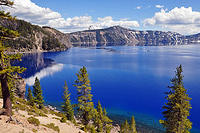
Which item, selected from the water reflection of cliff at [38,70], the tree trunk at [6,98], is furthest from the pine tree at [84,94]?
the water reflection of cliff at [38,70]

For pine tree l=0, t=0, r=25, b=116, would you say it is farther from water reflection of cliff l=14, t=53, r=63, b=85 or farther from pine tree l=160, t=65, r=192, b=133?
water reflection of cliff l=14, t=53, r=63, b=85

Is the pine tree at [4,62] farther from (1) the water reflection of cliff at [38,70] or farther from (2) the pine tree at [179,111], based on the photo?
(1) the water reflection of cliff at [38,70]

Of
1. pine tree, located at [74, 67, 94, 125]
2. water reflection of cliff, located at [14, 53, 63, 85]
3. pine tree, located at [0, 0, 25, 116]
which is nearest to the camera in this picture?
pine tree, located at [0, 0, 25, 116]

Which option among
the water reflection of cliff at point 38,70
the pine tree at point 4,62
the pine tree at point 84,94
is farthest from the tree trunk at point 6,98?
the water reflection of cliff at point 38,70

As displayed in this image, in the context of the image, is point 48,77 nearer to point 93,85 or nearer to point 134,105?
point 93,85

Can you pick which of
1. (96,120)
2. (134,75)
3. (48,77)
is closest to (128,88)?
(134,75)

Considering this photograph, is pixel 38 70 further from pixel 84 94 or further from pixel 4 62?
pixel 4 62

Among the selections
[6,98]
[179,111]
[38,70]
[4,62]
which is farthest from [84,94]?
[38,70]

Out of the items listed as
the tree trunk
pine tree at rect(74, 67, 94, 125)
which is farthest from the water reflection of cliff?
the tree trunk

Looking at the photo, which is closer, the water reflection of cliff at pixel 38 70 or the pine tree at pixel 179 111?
the pine tree at pixel 179 111

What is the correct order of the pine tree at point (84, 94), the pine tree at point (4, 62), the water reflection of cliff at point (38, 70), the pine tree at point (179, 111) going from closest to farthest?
the pine tree at point (4, 62) → the pine tree at point (179, 111) → the pine tree at point (84, 94) → the water reflection of cliff at point (38, 70)

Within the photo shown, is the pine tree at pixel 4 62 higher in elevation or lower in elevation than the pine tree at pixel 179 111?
higher

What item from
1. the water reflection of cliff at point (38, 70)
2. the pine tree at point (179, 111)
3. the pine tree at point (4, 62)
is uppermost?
the pine tree at point (4, 62)

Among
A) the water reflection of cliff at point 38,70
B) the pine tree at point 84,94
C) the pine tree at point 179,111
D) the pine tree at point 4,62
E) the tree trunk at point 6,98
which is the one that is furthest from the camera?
the water reflection of cliff at point 38,70
